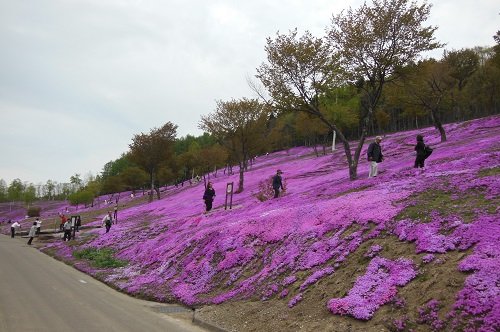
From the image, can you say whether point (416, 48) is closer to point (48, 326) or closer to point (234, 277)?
point (234, 277)

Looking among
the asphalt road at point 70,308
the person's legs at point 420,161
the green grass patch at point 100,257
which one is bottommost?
the green grass patch at point 100,257

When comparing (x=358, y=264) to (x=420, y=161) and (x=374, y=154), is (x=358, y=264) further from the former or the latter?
(x=420, y=161)

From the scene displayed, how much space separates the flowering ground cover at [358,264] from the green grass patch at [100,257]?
190 centimetres

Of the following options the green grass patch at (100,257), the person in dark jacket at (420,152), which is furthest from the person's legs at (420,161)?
the green grass patch at (100,257)

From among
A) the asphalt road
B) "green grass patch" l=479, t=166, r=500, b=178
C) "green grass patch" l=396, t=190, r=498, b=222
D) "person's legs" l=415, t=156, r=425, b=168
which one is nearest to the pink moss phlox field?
"green grass patch" l=396, t=190, r=498, b=222

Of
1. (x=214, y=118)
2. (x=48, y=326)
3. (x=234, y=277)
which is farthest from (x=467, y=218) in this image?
(x=214, y=118)

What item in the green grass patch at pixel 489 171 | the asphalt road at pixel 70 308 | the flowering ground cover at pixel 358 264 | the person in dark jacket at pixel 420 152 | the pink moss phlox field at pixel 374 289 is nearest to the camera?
the flowering ground cover at pixel 358 264

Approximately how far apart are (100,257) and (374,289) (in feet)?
69.1

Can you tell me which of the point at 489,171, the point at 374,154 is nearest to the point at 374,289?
the point at 489,171

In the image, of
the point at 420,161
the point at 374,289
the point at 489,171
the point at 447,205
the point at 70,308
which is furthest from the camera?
the point at 420,161

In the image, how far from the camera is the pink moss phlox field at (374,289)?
9438mm

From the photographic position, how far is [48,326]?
11.4 m

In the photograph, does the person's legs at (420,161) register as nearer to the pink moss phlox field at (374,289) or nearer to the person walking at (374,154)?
the person walking at (374,154)

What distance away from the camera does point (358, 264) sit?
1164cm
